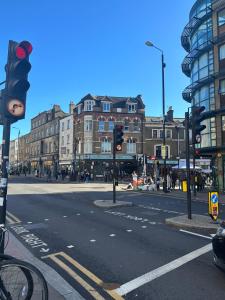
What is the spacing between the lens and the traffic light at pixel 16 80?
509 cm

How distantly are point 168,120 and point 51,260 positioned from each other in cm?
5572

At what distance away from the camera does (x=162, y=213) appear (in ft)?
43.6

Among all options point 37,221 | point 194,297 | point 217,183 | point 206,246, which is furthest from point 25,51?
point 217,183

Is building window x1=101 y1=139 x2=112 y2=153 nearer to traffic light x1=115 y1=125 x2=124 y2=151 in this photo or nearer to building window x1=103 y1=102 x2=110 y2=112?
building window x1=103 y1=102 x2=110 y2=112

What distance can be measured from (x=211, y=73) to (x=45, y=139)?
54075 mm

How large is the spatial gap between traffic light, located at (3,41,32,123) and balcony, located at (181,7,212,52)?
26265 millimetres

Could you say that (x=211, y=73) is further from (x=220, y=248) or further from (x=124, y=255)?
(x=220, y=248)

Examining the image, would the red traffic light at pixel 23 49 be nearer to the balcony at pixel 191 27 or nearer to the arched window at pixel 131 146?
the balcony at pixel 191 27

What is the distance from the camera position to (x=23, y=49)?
17.2ft

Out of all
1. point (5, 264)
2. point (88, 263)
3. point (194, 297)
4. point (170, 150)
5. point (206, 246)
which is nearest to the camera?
point (5, 264)

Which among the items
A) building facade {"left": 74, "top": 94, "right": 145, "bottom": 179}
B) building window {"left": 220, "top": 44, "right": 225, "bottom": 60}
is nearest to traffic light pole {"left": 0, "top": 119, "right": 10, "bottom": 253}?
building window {"left": 220, "top": 44, "right": 225, "bottom": 60}

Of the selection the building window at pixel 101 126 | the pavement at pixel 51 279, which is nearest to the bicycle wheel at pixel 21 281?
the pavement at pixel 51 279

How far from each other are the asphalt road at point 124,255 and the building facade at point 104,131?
42482mm

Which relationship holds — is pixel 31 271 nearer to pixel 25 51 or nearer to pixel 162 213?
pixel 25 51
